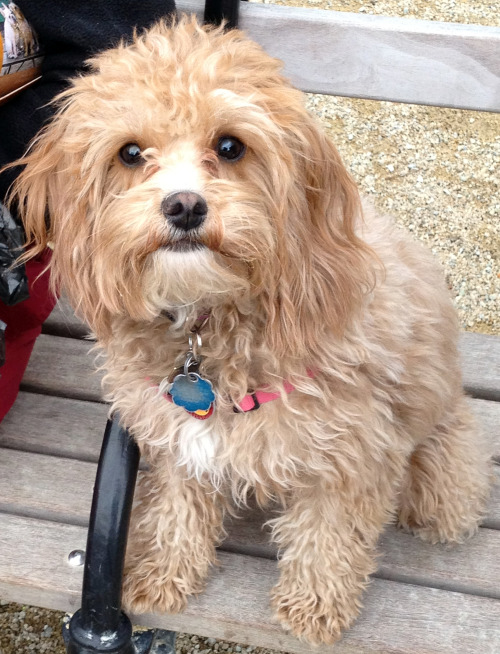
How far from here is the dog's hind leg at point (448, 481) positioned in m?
1.75

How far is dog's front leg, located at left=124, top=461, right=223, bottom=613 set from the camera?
5.46 ft

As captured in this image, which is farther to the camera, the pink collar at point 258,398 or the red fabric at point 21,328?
the red fabric at point 21,328

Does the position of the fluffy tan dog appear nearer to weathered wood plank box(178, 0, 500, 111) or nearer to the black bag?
the black bag

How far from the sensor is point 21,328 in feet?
6.34

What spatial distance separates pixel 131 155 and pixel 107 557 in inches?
29.1

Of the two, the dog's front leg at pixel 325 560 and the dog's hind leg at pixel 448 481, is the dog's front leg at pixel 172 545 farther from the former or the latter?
the dog's hind leg at pixel 448 481

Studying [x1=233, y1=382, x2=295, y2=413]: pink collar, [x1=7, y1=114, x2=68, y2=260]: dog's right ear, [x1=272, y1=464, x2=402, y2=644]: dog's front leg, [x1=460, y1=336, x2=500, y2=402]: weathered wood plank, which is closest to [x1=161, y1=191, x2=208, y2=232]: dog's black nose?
[x1=7, y1=114, x2=68, y2=260]: dog's right ear

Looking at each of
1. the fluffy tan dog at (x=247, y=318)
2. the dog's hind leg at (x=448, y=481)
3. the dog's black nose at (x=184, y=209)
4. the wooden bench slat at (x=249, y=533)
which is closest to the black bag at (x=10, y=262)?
the fluffy tan dog at (x=247, y=318)

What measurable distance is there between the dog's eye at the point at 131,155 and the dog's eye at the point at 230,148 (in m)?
0.13

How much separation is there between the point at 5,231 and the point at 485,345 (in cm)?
134

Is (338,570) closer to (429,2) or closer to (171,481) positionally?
(171,481)

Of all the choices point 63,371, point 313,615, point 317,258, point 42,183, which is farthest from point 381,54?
point 313,615

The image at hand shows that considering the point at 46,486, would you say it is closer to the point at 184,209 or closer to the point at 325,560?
the point at 325,560

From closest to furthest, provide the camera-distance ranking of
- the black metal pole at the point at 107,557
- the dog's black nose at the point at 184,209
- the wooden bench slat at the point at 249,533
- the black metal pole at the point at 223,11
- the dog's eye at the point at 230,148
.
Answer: the dog's black nose at the point at 184,209, the dog's eye at the point at 230,148, the black metal pole at the point at 107,557, the wooden bench slat at the point at 249,533, the black metal pole at the point at 223,11
